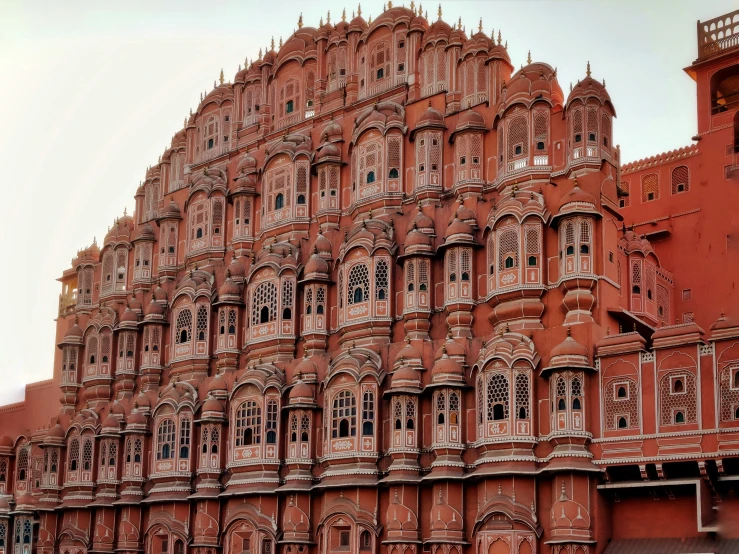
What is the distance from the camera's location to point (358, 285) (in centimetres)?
4209

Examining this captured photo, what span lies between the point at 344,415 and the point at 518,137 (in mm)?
11164

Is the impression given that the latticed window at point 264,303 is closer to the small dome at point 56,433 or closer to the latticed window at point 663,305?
the small dome at point 56,433

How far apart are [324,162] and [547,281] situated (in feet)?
37.8

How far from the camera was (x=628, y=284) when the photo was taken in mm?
38938

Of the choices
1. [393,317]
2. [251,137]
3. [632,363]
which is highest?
[251,137]

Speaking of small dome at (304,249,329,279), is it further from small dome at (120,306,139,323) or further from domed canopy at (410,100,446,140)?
small dome at (120,306,139,323)

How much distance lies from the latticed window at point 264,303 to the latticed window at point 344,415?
213 inches

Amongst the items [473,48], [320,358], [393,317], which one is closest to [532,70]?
[473,48]

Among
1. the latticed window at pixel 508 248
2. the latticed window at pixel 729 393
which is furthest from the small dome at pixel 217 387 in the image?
the latticed window at pixel 729 393

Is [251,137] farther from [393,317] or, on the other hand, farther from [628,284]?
[628,284]

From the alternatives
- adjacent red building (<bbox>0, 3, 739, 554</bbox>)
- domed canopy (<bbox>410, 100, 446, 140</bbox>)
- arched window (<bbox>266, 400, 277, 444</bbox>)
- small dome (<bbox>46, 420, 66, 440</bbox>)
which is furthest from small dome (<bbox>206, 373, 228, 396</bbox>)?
domed canopy (<bbox>410, 100, 446, 140</bbox>)

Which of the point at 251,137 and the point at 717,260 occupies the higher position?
the point at 251,137

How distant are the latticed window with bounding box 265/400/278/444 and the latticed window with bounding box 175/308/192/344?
6636 millimetres

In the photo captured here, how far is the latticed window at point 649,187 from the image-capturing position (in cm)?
4672
